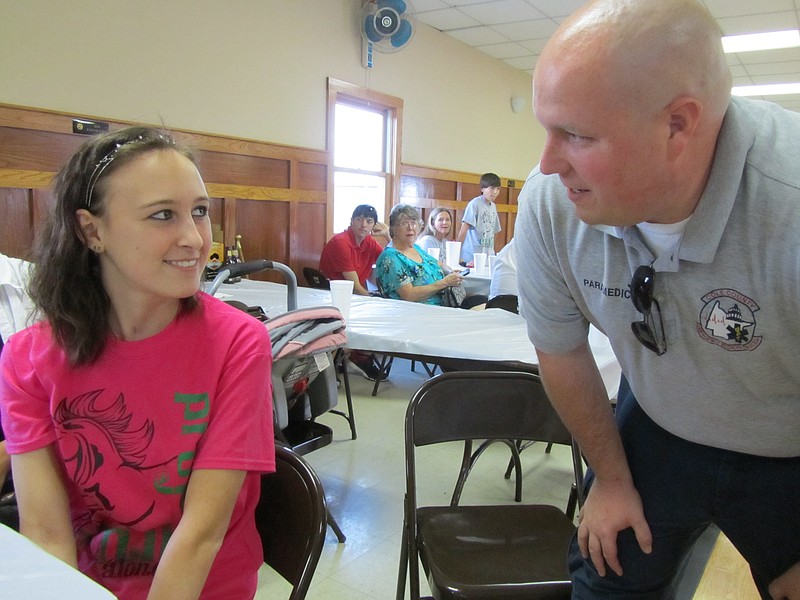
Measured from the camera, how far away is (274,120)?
189 inches

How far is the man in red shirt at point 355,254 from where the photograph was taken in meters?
4.36

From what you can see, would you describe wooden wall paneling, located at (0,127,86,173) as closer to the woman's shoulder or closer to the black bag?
the black bag

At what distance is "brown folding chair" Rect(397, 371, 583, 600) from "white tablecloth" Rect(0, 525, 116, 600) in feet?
2.65

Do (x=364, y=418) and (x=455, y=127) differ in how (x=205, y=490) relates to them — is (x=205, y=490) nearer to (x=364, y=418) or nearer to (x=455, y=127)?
(x=364, y=418)

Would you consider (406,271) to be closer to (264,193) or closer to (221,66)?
(264,193)

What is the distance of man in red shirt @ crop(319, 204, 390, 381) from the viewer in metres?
4.36

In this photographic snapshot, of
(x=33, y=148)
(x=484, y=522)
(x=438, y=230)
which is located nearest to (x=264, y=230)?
(x=438, y=230)

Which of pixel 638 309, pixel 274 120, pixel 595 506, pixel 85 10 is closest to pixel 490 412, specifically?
pixel 595 506

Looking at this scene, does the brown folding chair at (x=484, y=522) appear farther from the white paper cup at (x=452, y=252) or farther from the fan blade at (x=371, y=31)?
the fan blade at (x=371, y=31)

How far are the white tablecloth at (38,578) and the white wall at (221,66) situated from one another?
2.34 metres

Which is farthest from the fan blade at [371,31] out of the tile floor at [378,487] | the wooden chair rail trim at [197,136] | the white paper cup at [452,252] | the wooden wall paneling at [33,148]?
the tile floor at [378,487]

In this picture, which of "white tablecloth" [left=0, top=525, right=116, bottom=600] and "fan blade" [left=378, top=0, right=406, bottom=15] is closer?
"white tablecloth" [left=0, top=525, right=116, bottom=600]

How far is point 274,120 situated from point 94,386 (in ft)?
13.8

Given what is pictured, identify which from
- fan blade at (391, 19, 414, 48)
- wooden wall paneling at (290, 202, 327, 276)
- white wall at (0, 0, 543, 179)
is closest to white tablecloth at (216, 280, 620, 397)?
white wall at (0, 0, 543, 179)
